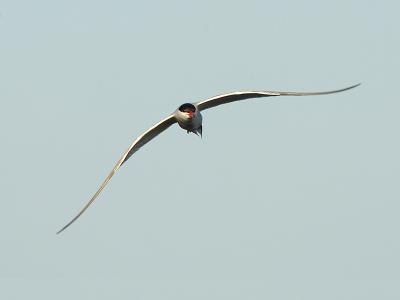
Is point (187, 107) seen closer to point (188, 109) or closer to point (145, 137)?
point (188, 109)

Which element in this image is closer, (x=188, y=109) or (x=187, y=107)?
(x=188, y=109)

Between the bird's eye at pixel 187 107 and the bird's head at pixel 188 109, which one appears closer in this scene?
the bird's head at pixel 188 109

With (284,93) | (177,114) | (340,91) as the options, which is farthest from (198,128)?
(340,91)

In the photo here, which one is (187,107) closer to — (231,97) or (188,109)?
(188,109)

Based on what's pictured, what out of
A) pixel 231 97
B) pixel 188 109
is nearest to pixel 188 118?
pixel 188 109

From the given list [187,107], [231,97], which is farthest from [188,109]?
[231,97]

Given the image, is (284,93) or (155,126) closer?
(284,93)

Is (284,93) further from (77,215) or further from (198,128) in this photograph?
(77,215)

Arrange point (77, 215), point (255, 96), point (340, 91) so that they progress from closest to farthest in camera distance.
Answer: point (340, 91), point (77, 215), point (255, 96)

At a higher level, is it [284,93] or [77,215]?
[284,93]

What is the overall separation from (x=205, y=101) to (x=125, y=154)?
5198 millimetres

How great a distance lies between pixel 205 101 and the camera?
53312 mm

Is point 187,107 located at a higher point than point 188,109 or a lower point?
higher

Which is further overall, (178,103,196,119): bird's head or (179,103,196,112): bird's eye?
(179,103,196,112): bird's eye
